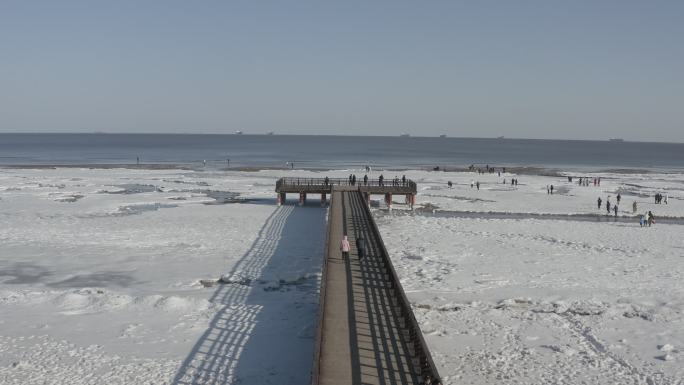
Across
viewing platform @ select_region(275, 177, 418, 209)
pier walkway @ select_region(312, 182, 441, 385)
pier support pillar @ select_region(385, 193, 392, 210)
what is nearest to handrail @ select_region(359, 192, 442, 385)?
pier walkway @ select_region(312, 182, 441, 385)

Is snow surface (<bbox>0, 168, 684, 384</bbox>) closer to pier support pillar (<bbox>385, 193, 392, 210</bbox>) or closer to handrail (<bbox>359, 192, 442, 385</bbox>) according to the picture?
handrail (<bbox>359, 192, 442, 385</bbox>)

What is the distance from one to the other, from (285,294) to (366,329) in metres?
7.28

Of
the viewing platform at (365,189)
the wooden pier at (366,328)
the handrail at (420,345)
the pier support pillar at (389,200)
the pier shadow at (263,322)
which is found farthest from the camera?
the pier support pillar at (389,200)

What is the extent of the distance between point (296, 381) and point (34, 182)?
57714 millimetres

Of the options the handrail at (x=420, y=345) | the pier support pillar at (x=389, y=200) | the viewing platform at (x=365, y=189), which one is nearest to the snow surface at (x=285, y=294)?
the handrail at (x=420, y=345)

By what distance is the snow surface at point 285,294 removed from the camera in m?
15.9

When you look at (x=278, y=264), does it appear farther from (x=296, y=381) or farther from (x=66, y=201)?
(x=66, y=201)

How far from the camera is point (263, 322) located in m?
18.9

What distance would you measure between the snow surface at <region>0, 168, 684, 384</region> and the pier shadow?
0.06 m

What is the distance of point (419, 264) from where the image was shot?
1049 inches

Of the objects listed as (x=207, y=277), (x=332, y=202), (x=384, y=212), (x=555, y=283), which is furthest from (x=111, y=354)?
(x=384, y=212)

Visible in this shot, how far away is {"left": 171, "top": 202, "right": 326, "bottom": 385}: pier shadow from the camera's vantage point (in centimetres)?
1529

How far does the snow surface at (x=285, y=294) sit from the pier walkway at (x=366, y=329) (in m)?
1.54

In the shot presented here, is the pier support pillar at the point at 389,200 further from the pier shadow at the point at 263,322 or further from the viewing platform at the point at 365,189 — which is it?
the pier shadow at the point at 263,322
